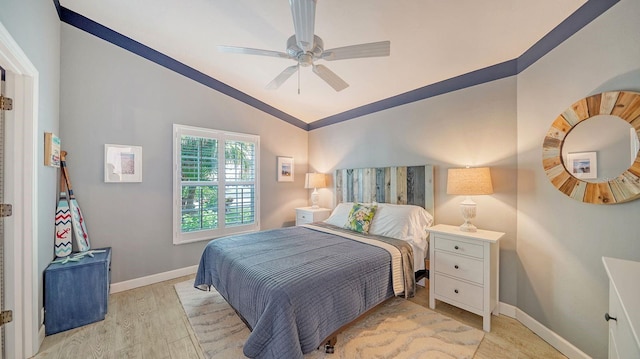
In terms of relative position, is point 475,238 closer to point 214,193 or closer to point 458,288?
point 458,288

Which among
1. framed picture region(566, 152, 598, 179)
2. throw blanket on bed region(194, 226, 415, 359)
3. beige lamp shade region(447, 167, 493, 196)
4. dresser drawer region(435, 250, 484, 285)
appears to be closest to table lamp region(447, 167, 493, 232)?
beige lamp shade region(447, 167, 493, 196)

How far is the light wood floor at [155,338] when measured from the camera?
181 centimetres

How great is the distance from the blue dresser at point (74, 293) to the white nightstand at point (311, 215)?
2580 millimetres

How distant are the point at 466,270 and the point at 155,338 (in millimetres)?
2761

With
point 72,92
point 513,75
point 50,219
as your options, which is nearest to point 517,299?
point 513,75

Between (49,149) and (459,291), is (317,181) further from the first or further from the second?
(49,149)

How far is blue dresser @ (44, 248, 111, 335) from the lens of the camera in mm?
2066

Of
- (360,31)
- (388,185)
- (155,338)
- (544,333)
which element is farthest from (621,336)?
(155,338)

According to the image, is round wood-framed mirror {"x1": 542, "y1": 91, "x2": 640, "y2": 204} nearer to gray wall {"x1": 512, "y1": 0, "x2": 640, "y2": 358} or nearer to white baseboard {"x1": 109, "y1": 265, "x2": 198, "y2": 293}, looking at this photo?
gray wall {"x1": 512, "y1": 0, "x2": 640, "y2": 358}

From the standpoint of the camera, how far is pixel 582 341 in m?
1.69

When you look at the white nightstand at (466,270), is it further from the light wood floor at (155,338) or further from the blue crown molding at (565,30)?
the blue crown molding at (565,30)

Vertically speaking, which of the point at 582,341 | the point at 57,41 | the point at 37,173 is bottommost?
the point at 582,341

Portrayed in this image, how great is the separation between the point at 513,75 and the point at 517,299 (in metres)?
2.14

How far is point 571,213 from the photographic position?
70.4 inches
